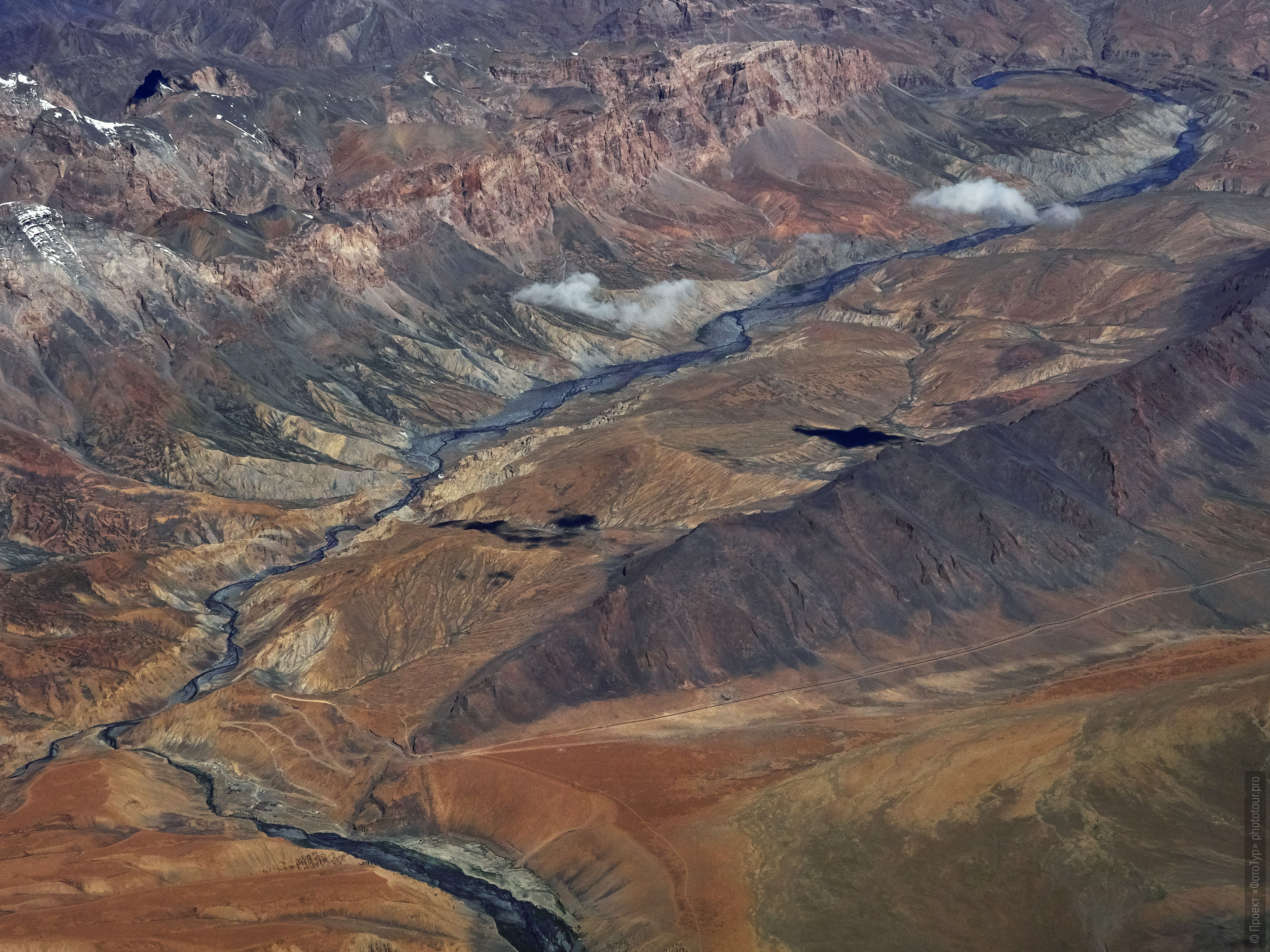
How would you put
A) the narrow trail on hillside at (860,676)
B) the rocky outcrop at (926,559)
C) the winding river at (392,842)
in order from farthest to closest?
the rocky outcrop at (926,559) → the narrow trail on hillside at (860,676) → the winding river at (392,842)

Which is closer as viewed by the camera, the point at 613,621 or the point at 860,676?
the point at 860,676

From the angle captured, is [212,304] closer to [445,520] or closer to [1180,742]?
[445,520]

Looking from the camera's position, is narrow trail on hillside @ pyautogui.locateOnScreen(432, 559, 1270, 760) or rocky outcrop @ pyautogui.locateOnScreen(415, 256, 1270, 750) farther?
rocky outcrop @ pyautogui.locateOnScreen(415, 256, 1270, 750)

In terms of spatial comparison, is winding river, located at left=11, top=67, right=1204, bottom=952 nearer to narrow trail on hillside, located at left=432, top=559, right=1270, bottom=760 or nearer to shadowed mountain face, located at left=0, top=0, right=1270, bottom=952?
shadowed mountain face, located at left=0, top=0, right=1270, bottom=952

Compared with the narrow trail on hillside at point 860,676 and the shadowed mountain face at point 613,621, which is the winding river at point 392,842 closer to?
the shadowed mountain face at point 613,621

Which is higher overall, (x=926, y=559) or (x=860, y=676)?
(x=926, y=559)

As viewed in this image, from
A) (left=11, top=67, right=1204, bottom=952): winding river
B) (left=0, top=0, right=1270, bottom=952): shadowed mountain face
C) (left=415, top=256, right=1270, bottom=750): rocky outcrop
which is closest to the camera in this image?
(left=0, top=0, right=1270, bottom=952): shadowed mountain face

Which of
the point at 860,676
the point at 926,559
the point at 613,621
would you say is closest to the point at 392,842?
the point at 613,621

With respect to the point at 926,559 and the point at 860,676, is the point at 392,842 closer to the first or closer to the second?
the point at 860,676

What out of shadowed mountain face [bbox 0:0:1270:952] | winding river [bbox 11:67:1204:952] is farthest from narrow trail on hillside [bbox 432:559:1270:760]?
winding river [bbox 11:67:1204:952]

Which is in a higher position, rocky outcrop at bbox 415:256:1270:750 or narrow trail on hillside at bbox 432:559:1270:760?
rocky outcrop at bbox 415:256:1270:750

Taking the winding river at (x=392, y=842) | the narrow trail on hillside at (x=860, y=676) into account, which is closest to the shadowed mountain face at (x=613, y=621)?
the narrow trail on hillside at (x=860, y=676)
